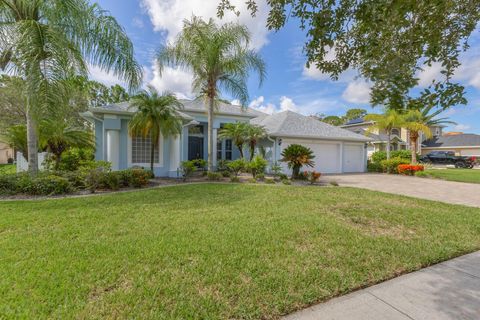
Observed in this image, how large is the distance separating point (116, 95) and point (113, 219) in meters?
28.2

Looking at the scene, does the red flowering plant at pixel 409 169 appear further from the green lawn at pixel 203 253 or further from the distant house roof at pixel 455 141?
the distant house roof at pixel 455 141

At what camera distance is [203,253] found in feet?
12.1

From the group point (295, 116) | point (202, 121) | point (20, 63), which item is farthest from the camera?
point (295, 116)

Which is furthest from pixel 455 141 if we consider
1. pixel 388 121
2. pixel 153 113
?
pixel 153 113

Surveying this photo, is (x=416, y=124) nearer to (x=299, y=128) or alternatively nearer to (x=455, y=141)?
(x=299, y=128)

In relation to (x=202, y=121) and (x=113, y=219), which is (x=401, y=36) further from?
(x=202, y=121)

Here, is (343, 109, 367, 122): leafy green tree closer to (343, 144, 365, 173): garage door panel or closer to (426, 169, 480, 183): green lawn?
(426, 169, 480, 183): green lawn

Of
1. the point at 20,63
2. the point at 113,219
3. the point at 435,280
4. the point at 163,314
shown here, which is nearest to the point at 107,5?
the point at 20,63

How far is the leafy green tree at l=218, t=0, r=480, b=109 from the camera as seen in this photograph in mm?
2641

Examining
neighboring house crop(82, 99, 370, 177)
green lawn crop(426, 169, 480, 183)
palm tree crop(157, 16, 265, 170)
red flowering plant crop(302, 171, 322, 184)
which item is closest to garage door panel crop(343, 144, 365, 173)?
neighboring house crop(82, 99, 370, 177)

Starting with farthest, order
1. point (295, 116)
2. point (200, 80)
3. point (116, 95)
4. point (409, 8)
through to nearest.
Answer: point (116, 95), point (295, 116), point (200, 80), point (409, 8)

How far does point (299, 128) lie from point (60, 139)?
1494cm

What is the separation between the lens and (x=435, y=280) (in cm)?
319

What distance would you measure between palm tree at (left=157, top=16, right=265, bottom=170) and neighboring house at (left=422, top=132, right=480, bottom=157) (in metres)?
36.1
